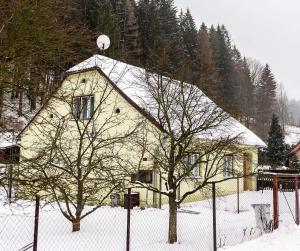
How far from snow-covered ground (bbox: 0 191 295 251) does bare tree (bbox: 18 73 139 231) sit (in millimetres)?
676

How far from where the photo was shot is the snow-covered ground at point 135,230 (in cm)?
1028

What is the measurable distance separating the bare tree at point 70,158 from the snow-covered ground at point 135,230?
0.68 metres

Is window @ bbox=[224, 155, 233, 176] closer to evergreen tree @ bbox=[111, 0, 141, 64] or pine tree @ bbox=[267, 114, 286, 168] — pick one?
pine tree @ bbox=[267, 114, 286, 168]

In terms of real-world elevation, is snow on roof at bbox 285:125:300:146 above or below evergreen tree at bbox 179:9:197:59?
below

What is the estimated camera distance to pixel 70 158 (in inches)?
555

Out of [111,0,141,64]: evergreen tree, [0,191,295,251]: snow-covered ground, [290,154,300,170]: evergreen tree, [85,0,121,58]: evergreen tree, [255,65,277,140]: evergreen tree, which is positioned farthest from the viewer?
[255,65,277,140]: evergreen tree

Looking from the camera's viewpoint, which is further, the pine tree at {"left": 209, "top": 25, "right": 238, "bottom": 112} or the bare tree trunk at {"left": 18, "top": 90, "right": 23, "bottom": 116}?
the pine tree at {"left": 209, "top": 25, "right": 238, "bottom": 112}

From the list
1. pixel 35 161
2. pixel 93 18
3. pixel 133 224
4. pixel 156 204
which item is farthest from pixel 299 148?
pixel 35 161

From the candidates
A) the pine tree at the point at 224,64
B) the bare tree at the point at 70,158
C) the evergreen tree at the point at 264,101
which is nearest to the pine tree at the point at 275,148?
the pine tree at the point at 224,64

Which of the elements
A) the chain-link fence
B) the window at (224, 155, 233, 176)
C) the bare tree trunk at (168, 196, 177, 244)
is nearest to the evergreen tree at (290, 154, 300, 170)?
the chain-link fence

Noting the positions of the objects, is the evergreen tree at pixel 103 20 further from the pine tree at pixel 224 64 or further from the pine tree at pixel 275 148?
the pine tree at pixel 224 64

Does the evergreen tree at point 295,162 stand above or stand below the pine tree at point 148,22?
below

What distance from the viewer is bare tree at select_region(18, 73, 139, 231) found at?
6.15 metres

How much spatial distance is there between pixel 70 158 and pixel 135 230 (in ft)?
11.5
